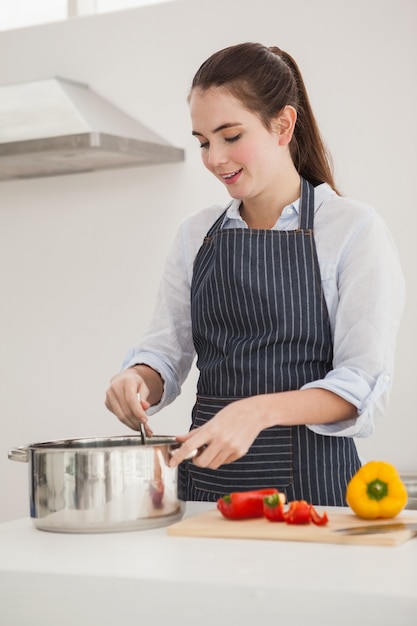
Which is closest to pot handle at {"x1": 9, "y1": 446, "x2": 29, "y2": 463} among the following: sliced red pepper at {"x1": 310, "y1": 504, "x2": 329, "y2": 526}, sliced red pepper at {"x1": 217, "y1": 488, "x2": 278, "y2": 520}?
sliced red pepper at {"x1": 217, "y1": 488, "x2": 278, "y2": 520}

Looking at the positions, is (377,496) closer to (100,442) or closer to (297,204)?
(100,442)

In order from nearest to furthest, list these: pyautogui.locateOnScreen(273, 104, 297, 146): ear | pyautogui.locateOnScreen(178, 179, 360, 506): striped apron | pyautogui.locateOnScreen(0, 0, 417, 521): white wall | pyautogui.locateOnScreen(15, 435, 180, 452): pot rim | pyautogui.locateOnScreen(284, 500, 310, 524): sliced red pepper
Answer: pyautogui.locateOnScreen(284, 500, 310, 524): sliced red pepper < pyautogui.locateOnScreen(15, 435, 180, 452): pot rim < pyautogui.locateOnScreen(178, 179, 360, 506): striped apron < pyautogui.locateOnScreen(273, 104, 297, 146): ear < pyautogui.locateOnScreen(0, 0, 417, 521): white wall

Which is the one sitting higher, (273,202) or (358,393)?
(273,202)

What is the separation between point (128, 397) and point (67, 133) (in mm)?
1617

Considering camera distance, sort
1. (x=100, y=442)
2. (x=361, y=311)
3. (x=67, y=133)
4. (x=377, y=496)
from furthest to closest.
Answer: (x=67, y=133), (x=361, y=311), (x=100, y=442), (x=377, y=496)

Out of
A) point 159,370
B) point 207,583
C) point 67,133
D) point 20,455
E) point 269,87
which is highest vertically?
point 67,133

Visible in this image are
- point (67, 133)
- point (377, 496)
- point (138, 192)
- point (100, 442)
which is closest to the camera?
point (377, 496)

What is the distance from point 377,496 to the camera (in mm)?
1291

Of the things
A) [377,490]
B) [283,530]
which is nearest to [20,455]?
[283,530]

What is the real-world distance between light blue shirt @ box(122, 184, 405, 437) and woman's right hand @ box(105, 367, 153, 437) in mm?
132

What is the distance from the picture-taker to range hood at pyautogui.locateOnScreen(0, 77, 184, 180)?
9.87 ft

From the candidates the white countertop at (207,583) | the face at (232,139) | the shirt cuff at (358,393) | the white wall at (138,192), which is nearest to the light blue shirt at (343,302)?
the shirt cuff at (358,393)

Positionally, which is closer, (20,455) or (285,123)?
(20,455)

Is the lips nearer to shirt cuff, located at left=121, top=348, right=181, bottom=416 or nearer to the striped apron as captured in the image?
the striped apron
